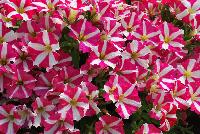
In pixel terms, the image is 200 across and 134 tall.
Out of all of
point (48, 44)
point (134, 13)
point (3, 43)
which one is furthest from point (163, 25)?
point (3, 43)

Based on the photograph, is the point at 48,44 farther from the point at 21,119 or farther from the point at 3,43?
the point at 21,119

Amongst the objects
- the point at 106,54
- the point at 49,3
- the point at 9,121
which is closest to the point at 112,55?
the point at 106,54

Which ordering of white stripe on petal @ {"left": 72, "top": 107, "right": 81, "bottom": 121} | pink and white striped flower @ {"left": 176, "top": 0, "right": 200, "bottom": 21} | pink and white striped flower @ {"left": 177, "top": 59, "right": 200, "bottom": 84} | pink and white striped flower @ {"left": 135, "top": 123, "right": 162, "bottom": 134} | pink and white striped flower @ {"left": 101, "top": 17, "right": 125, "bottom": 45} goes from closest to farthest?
1. white stripe on petal @ {"left": 72, "top": 107, "right": 81, "bottom": 121}
2. pink and white striped flower @ {"left": 135, "top": 123, "right": 162, "bottom": 134}
3. pink and white striped flower @ {"left": 101, "top": 17, "right": 125, "bottom": 45}
4. pink and white striped flower @ {"left": 177, "top": 59, "right": 200, "bottom": 84}
5. pink and white striped flower @ {"left": 176, "top": 0, "right": 200, "bottom": 21}

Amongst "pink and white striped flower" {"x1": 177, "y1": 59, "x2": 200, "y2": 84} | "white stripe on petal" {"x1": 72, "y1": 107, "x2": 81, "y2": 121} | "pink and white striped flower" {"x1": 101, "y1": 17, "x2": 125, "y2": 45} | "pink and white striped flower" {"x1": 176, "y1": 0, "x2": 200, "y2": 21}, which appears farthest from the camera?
"pink and white striped flower" {"x1": 176, "y1": 0, "x2": 200, "y2": 21}

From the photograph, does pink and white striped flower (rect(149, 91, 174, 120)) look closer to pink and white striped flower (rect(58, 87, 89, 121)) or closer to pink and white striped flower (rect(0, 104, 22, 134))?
pink and white striped flower (rect(58, 87, 89, 121))

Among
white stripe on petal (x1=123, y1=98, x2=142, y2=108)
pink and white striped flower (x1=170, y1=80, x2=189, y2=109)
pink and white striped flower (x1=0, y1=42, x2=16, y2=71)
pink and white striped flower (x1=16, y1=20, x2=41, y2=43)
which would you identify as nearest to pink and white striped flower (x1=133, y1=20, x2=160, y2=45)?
pink and white striped flower (x1=170, y1=80, x2=189, y2=109)
